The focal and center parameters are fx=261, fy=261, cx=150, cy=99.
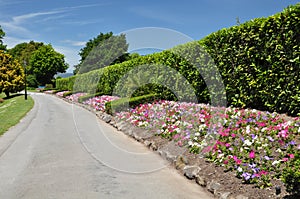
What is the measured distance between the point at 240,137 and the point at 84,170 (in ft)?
11.2

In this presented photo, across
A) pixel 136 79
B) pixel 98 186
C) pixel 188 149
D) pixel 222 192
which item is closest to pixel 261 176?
pixel 222 192

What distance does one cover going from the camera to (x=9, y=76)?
33031 millimetres

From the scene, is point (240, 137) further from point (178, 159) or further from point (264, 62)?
point (264, 62)

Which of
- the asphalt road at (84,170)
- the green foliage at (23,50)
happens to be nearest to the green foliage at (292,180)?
the asphalt road at (84,170)

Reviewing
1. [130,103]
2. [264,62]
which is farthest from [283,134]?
[130,103]

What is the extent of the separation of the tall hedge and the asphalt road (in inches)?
135

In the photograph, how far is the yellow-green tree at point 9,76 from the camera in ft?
106

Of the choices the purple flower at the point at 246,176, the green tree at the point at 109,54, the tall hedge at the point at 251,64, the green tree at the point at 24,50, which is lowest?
the purple flower at the point at 246,176

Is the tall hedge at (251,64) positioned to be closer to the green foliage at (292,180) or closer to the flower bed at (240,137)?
the flower bed at (240,137)

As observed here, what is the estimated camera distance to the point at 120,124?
1072cm

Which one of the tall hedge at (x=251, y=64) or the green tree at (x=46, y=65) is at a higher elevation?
the green tree at (x=46, y=65)

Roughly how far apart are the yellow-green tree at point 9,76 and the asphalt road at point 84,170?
27.1 meters

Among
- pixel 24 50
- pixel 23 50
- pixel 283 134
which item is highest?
pixel 23 50


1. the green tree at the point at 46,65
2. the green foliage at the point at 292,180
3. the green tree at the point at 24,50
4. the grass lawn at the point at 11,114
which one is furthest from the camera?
the green tree at the point at 24,50
